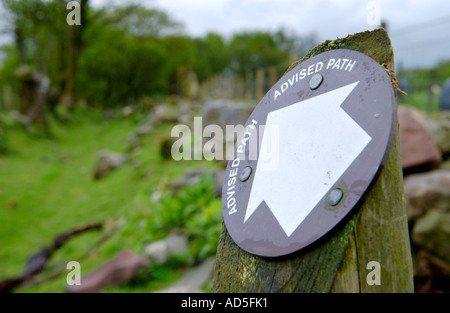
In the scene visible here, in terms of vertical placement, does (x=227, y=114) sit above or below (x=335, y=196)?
above

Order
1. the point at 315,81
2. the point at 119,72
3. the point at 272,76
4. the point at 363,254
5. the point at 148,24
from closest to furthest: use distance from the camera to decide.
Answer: the point at 363,254
the point at 315,81
the point at 272,76
the point at 119,72
the point at 148,24

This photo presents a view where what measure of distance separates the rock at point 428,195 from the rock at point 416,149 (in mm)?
Result: 568

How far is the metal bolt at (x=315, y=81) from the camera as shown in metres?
1.55

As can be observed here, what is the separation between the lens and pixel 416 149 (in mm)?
4477

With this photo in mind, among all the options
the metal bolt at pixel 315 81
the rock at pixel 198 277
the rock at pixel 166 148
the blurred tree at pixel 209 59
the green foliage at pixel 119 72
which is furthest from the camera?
the blurred tree at pixel 209 59

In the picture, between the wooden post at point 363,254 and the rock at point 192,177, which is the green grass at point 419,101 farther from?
the wooden post at point 363,254

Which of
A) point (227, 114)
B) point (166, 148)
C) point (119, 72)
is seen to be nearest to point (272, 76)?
point (227, 114)

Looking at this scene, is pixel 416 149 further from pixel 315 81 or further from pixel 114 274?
pixel 114 274

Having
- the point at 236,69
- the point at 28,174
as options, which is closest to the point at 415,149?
the point at 28,174

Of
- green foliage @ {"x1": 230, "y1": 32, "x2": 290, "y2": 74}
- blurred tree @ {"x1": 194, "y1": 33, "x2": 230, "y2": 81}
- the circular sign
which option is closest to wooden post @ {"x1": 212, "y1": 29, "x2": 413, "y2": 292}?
the circular sign

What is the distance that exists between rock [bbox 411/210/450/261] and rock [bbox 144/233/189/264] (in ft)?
8.06

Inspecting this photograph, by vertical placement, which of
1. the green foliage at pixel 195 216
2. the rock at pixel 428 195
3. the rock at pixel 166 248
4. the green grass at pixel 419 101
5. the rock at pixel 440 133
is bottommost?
the rock at pixel 166 248

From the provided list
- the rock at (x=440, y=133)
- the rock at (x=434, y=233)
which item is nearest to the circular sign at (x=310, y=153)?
the rock at (x=434, y=233)

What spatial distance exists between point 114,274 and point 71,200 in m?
5.25
